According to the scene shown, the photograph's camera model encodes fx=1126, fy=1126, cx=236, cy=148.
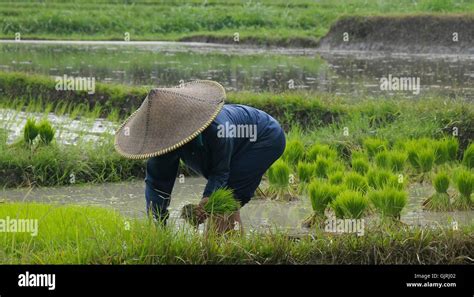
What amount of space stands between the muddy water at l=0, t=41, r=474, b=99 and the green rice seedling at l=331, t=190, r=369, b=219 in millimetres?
5817

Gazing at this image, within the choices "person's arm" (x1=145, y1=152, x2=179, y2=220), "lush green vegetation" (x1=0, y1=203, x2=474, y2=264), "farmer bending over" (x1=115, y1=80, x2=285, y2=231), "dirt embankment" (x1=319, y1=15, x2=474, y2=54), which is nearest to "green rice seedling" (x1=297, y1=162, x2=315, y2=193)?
Result: "lush green vegetation" (x1=0, y1=203, x2=474, y2=264)

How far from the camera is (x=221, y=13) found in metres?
24.0

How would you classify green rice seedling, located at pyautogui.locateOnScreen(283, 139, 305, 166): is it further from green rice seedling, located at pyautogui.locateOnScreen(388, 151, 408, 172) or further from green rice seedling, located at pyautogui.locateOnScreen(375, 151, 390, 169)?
green rice seedling, located at pyautogui.locateOnScreen(388, 151, 408, 172)

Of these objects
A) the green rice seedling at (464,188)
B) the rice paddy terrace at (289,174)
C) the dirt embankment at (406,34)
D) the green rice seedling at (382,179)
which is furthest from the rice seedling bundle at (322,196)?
the dirt embankment at (406,34)

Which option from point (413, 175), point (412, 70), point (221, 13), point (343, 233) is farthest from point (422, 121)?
point (221, 13)

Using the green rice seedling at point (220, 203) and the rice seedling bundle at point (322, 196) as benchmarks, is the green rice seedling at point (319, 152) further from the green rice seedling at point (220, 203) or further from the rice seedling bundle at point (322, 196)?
the green rice seedling at point (220, 203)

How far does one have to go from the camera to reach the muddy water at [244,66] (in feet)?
45.2

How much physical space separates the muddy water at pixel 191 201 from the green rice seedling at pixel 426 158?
0.17m

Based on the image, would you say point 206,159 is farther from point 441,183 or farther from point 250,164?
point 441,183

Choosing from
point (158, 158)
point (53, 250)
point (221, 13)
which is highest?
point (221, 13)

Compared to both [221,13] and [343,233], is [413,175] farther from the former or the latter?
[221,13]

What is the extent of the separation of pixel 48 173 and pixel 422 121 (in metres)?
3.15
